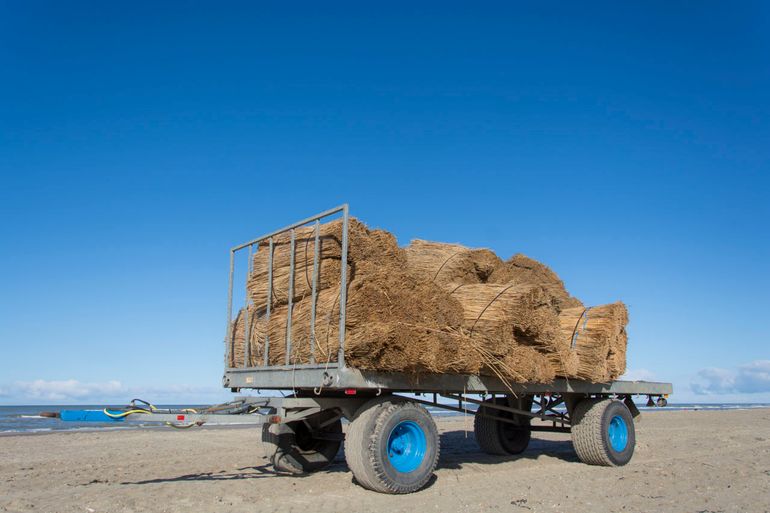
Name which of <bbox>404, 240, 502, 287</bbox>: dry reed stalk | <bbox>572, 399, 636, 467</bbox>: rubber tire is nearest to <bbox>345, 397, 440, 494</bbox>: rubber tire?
<bbox>404, 240, 502, 287</bbox>: dry reed stalk

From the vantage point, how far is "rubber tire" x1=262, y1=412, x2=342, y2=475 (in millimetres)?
9016

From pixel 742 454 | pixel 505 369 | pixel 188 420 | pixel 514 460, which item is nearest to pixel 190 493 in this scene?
pixel 188 420

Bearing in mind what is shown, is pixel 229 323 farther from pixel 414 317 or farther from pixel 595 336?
pixel 595 336

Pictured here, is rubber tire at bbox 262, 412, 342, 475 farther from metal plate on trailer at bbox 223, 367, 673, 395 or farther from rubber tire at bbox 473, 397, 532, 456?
rubber tire at bbox 473, 397, 532, 456

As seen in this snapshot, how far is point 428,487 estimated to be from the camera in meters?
8.11

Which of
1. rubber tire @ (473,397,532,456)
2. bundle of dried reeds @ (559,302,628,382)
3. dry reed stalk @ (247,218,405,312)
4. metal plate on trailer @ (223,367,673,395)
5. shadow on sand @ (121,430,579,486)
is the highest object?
dry reed stalk @ (247,218,405,312)

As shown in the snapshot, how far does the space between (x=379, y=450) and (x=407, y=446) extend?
701 millimetres

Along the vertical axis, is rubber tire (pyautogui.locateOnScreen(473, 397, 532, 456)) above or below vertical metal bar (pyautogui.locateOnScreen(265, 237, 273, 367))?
below

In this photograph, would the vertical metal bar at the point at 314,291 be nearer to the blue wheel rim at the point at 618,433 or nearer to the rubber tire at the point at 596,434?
the rubber tire at the point at 596,434

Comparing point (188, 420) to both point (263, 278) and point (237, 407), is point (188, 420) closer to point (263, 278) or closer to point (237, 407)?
point (237, 407)

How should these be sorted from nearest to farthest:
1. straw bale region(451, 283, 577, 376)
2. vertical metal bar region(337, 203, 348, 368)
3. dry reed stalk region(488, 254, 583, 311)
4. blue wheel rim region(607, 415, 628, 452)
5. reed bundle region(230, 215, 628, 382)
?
vertical metal bar region(337, 203, 348, 368)
reed bundle region(230, 215, 628, 382)
straw bale region(451, 283, 577, 376)
blue wheel rim region(607, 415, 628, 452)
dry reed stalk region(488, 254, 583, 311)

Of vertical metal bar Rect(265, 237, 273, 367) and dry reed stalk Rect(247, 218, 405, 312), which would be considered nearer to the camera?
dry reed stalk Rect(247, 218, 405, 312)

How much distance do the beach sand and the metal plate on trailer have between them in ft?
4.00

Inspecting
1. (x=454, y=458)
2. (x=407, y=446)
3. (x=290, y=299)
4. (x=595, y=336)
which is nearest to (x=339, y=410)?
(x=407, y=446)
